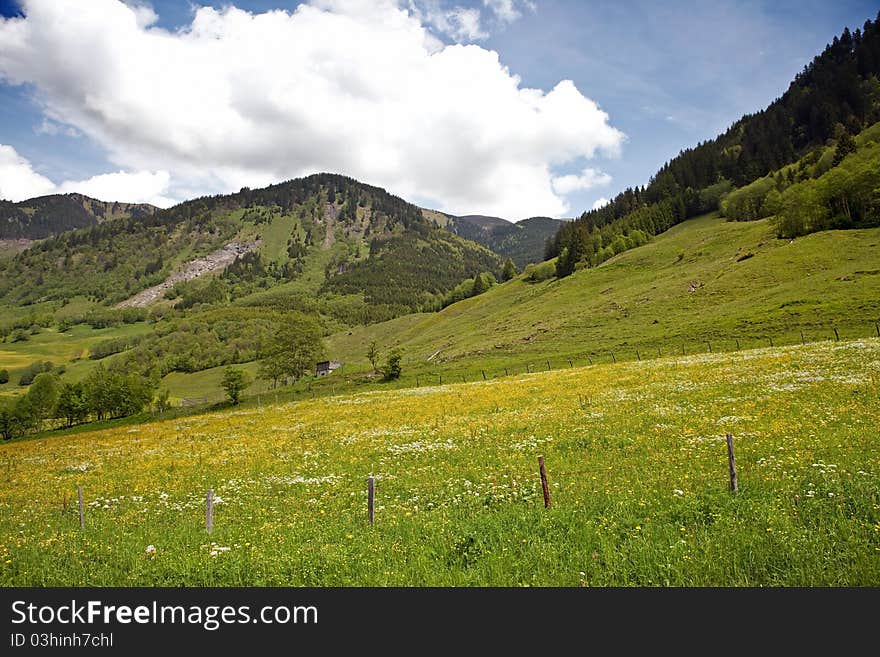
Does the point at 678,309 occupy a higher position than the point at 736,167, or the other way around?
the point at 736,167

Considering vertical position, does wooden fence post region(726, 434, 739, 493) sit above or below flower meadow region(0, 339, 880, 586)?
above

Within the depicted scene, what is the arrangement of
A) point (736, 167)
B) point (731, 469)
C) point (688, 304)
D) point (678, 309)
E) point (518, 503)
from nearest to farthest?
point (731, 469), point (518, 503), point (678, 309), point (688, 304), point (736, 167)

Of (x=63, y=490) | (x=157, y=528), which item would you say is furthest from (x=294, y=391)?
(x=157, y=528)

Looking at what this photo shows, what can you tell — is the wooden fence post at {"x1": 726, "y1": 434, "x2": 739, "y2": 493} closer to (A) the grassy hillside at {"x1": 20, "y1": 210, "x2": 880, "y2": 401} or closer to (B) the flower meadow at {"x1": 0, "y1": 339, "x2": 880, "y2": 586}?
(B) the flower meadow at {"x1": 0, "y1": 339, "x2": 880, "y2": 586}

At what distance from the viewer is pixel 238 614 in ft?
25.0

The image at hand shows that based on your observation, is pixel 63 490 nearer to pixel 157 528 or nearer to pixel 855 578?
pixel 157 528

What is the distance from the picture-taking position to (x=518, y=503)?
512 inches

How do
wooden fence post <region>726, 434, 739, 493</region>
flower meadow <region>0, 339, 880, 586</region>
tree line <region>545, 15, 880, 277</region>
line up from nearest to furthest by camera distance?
flower meadow <region>0, 339, 880, 586</region>
wooden fence post <region>726, 434, 739, 493</region>
tree line <region>545, 15, 880, 277</region>

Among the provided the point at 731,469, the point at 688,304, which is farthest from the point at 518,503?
the point at 688,304

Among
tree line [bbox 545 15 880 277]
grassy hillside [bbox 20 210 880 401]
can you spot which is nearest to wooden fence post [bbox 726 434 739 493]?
grassy hillside [bbox 20 210 880 401]

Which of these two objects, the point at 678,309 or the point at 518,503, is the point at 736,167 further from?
the point at 518,503

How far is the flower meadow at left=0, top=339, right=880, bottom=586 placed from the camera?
884 centimetres

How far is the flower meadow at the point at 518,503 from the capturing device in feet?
29.0

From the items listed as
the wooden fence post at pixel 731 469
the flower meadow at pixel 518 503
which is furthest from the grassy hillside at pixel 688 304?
the wooden fence post at pixel 731 469
